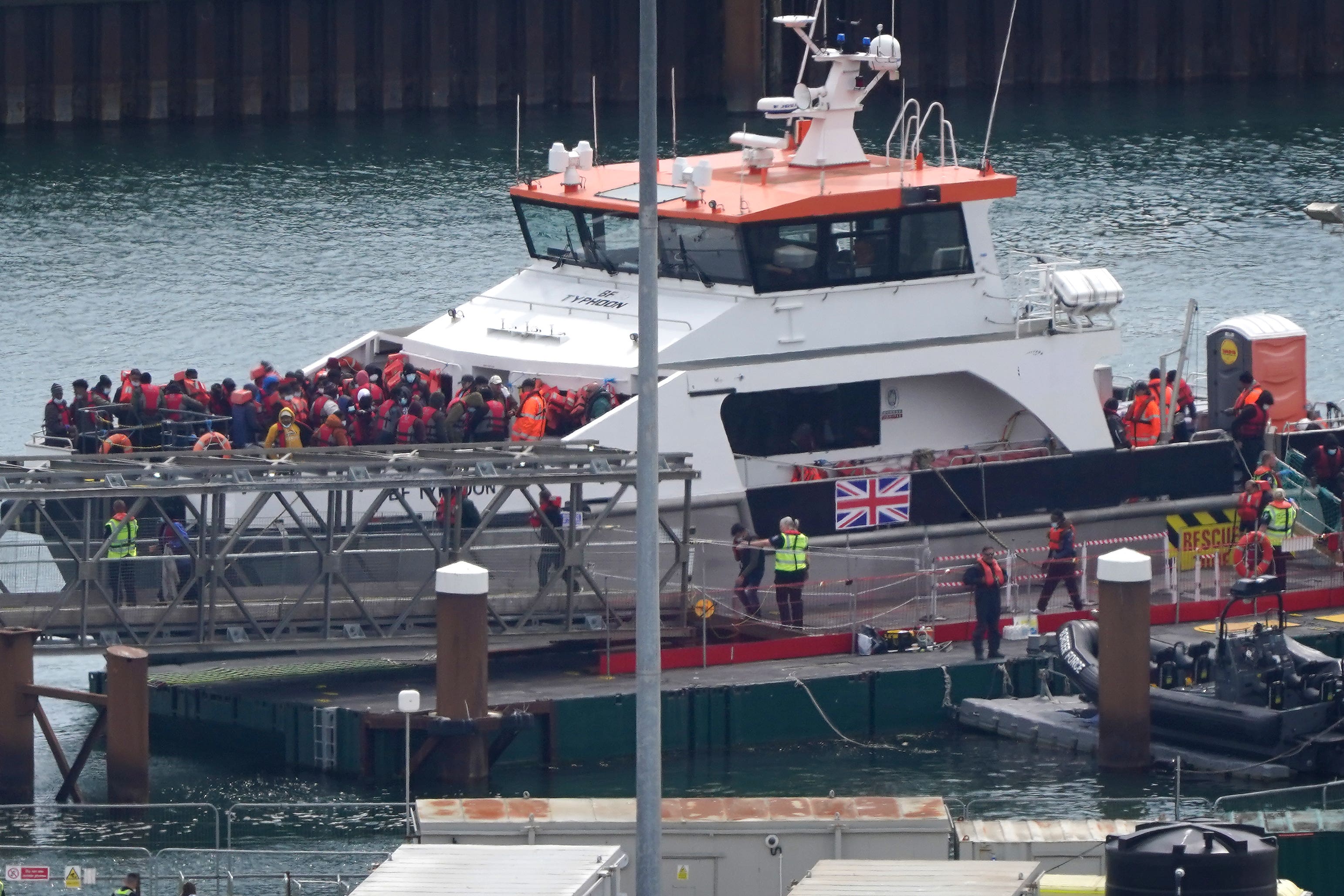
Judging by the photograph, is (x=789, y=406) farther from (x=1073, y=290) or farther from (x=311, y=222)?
(x=311, y=222)

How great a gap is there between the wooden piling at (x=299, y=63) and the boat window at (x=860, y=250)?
29558 mm

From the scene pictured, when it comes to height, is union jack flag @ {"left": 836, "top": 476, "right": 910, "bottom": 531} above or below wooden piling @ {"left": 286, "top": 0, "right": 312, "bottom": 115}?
below

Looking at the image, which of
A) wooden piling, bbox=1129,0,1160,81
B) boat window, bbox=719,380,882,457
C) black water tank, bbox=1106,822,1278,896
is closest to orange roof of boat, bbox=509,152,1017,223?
boat window, bbox=719,380,882,457

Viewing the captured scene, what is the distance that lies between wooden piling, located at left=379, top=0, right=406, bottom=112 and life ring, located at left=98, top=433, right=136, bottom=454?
98.0 ft

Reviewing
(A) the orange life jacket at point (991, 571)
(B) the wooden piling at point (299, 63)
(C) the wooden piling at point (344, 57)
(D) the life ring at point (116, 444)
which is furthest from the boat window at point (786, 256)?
(B) the wooden piling at point (299, 63)

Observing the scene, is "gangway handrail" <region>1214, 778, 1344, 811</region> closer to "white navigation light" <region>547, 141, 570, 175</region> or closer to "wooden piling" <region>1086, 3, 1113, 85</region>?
"white navigation light" <region>547, 141, 570, 175</region>

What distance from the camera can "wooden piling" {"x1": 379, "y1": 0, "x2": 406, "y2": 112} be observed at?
49.7m

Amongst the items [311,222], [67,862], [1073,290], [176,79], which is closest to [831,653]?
[1073,290]

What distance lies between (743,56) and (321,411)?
96.8 ft

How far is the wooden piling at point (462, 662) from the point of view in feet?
59.5

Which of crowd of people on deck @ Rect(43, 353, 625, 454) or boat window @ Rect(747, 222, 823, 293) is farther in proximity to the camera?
boat window @ Rect(747, 222, 823, 293)

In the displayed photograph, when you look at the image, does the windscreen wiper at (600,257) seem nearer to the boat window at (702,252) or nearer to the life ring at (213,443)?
the boat window at (702,252)

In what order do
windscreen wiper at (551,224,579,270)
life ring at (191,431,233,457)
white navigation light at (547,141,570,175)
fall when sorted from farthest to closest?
windscreen wiper at (551,224,579,270)
white navigation light at (547,141,570,175)
life ring at (191,431,233,457)

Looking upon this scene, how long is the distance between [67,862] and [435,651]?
3.56 meters
